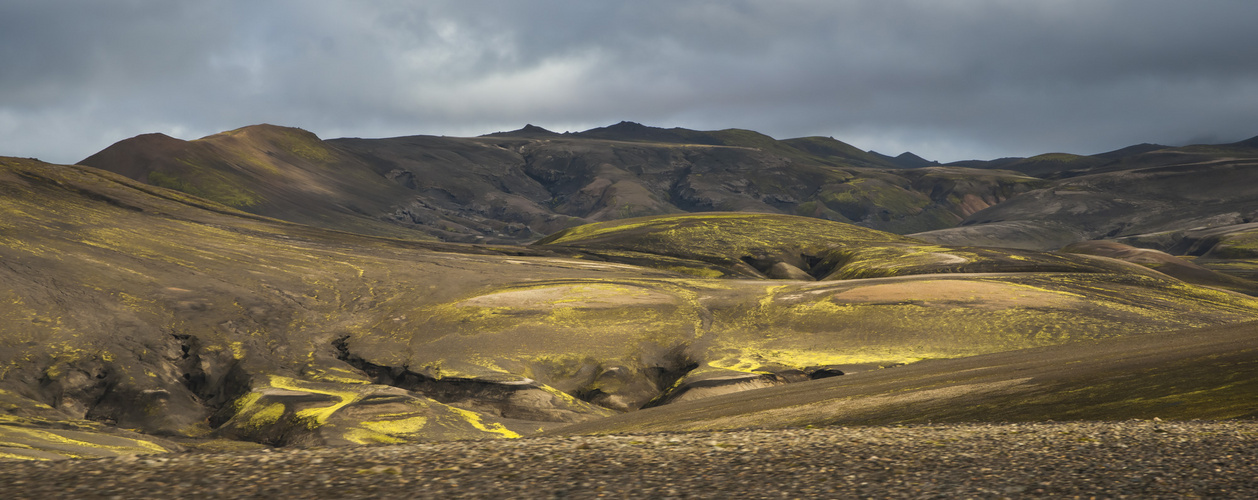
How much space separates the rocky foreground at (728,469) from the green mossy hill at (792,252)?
117 metres

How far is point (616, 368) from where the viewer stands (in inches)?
3059

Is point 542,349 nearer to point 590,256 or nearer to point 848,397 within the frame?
point 848,397

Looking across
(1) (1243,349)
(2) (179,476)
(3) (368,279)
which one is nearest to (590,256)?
(3) (368,279)

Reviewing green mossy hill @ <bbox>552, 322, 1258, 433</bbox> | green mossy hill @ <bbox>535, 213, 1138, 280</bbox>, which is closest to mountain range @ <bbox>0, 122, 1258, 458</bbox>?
green mossy hill @ <bbox>552, 322, 1258, 433</bbox>

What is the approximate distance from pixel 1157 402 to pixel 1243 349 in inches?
566

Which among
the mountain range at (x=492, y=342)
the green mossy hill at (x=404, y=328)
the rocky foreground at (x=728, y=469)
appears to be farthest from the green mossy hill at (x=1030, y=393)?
the green mossy hill at (x=404, y=328)

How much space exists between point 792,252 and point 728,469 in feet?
503

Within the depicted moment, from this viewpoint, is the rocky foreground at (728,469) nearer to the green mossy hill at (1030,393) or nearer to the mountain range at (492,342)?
the green mossy hill at (1030,393)

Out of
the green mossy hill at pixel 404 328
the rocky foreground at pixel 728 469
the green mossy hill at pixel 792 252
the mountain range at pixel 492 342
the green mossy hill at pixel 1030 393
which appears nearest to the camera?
the rocky foreground at pixel 728 469

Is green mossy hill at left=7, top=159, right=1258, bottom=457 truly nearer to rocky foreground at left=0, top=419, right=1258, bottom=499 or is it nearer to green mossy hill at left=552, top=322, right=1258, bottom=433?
green mossy hill at left=552, top=322, right=1258, bottom=433

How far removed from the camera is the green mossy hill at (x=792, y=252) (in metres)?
142

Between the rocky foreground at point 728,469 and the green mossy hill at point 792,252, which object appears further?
the green mossy hill at point 792,252

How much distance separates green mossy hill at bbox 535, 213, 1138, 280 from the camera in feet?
465

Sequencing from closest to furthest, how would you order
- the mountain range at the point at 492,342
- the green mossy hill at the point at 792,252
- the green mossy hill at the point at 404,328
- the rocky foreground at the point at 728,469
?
the rocky foreground at the point at 728,469 → the mountain range at the point at 492,342 → the green mossy hill at the point at 404,328 → the green mossy hill at the point at 792,252
